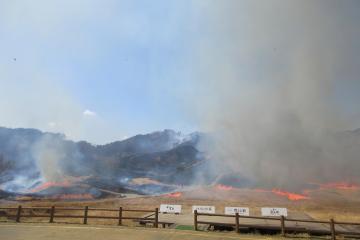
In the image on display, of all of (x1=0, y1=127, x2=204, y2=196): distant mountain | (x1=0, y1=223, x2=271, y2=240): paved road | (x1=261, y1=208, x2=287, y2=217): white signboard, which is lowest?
(x1=0, y1=223, x2=271, y2=240): paved road

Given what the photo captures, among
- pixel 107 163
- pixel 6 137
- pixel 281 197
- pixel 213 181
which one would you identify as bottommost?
pixel 281 197

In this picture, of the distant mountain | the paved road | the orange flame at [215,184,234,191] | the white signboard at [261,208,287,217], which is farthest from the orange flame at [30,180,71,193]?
the white signboard at [261,208,287,217]

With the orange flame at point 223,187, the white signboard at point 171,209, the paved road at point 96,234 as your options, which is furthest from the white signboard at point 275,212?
the orange flame at point 223,187

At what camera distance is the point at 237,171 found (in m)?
112

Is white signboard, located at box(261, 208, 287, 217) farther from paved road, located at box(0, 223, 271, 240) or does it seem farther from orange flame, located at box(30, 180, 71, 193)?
orange flame, located at box(30, 180, 71, 193)

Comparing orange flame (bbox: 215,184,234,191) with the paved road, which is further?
orange flame (bbox: 215,184,234,191)

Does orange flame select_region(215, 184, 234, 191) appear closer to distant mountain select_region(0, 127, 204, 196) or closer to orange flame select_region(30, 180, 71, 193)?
distant mountain select_region(0, 127, 204, 196)

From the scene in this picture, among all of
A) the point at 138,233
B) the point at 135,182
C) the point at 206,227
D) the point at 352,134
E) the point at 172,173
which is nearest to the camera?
the point at 138,233

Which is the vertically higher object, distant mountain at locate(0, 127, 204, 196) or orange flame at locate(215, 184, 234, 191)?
distant mountain at locate(0, 127, 204, 196)

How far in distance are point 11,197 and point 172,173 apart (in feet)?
235

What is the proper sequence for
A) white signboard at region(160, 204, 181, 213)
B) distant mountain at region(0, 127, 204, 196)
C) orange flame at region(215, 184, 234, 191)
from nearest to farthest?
white signboard at region(160, 204, 181, 213) → orange flame at region(215, 184, 234, 191) → distant mountain at region(0, 127, 204, 196)

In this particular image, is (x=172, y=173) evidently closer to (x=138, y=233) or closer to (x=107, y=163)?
(x=107, y=163)

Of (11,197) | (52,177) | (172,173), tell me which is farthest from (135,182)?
(11,197)

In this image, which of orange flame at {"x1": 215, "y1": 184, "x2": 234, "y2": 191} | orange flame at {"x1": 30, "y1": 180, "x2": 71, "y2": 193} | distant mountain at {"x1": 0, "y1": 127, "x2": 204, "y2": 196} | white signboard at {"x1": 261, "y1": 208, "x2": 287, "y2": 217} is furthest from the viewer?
distant mountain at {"x1": 0, "y1": 127, "x2": 204, "y2": 196}
